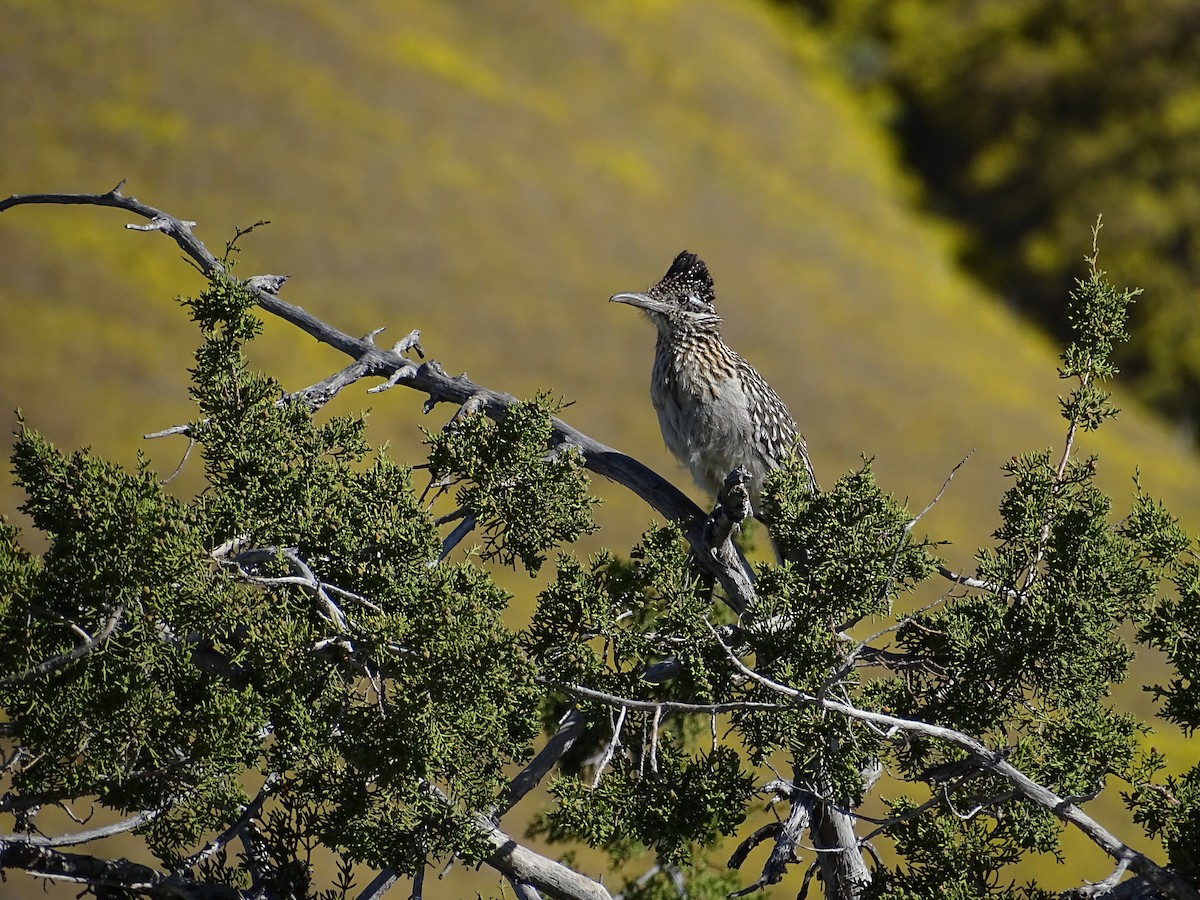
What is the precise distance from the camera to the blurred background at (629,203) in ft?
120

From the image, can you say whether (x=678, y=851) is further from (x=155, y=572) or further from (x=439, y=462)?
(x=155, y=572)

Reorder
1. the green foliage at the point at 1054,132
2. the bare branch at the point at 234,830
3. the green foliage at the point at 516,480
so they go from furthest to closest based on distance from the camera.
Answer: the green foliage at the point at 1054,132
the green foliage at the point at 516,480
the bare branch at the point at 234,830

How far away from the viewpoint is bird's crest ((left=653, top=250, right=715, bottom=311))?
A: 7613mm

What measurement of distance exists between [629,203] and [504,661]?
154 ft

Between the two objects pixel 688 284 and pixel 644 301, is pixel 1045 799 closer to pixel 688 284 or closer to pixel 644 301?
pixel 644 301

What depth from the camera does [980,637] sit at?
4.80 m

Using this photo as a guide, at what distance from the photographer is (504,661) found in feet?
13.8

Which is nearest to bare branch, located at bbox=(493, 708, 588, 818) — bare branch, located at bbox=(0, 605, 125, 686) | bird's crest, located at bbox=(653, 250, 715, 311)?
bare branch, located at bbox=(0, 605, 125, 686)

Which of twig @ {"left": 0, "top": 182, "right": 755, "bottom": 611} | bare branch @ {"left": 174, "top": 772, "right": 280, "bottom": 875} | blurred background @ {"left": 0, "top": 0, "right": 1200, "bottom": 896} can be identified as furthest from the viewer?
blurred background @ {"left": 0, "top": 0, "right": 1200, "bottom": 896}

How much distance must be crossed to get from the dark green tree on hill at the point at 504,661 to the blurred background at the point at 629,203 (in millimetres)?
18428

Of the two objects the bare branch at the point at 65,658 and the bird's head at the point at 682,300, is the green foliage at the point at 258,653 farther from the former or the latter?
the bird's head at the point at 682,300

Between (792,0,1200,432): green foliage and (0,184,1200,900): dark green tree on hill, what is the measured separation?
50.1 meters

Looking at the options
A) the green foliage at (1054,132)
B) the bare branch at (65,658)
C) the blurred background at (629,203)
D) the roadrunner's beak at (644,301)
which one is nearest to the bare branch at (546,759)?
the bare branch at (65,658)

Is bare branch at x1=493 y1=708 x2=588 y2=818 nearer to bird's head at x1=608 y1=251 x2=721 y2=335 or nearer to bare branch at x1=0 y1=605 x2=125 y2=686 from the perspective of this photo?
bare branch at x1=0 y1=605 x2=125 y2=686
